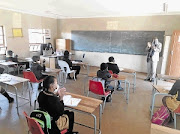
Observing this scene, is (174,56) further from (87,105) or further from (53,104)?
(53,104)

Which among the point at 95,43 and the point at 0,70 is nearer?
the point at 0,70

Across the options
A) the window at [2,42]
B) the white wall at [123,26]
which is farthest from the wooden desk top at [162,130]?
the window at [2,42]

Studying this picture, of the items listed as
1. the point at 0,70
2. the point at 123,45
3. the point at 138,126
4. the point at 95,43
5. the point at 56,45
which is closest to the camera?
the point at 138,126

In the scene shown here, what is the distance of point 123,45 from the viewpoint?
23.4 feet

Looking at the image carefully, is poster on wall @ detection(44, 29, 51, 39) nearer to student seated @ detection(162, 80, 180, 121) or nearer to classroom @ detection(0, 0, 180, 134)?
classroom @ detection(0, 0, 180, 134)

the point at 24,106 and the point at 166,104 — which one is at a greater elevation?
the point at 166,104

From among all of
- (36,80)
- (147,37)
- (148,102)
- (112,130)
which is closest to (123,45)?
(147,37)

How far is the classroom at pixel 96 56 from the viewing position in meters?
2.87

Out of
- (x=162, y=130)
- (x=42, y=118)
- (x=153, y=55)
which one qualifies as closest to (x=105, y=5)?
(x=153, y=55)

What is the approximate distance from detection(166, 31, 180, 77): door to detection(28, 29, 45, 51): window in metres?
6.31

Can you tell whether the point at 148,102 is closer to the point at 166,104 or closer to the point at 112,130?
the point at 166,104

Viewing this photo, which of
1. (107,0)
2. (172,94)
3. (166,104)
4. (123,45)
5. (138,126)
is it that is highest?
(107,0)

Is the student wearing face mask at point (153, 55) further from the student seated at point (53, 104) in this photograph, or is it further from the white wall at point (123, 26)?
the student seated at point (53, 104)

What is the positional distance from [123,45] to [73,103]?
570cm
